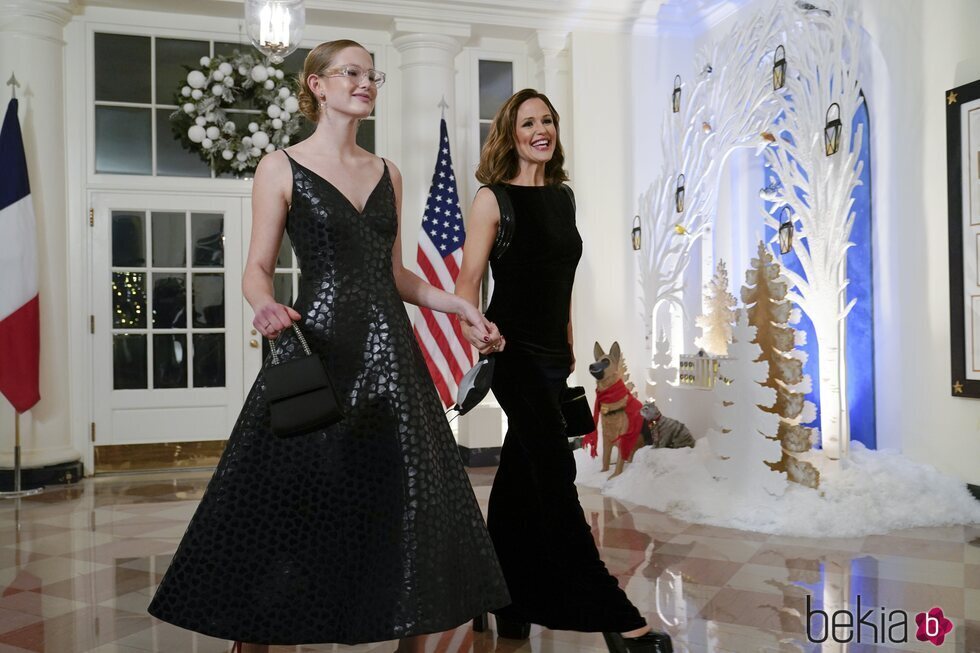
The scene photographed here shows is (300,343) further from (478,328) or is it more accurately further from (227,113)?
(227,113)

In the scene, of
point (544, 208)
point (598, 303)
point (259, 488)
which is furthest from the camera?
point (598, 303)

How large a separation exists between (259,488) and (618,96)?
18.3 feet

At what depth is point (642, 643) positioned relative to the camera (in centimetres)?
233

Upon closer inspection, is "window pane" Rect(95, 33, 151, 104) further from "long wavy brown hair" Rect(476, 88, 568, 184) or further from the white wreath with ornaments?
"long wavy brown hair" Rect(476, 88, 568, 184)

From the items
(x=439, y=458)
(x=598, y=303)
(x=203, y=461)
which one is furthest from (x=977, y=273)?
(x=203, y=461)

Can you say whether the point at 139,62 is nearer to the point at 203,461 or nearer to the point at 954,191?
the point at 203,461

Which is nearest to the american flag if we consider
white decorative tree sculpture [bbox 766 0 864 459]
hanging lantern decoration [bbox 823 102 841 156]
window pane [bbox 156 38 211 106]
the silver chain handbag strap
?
window pane [bbox 156 38 211 106]

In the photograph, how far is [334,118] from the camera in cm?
207

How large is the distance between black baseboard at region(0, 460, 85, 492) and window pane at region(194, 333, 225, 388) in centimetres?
98

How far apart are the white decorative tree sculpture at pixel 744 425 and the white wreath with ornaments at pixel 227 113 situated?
360 cm

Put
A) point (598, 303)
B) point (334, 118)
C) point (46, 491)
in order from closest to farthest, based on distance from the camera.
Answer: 1. point (334, 118)
2. point (46, 491)
3. point (598, 303)

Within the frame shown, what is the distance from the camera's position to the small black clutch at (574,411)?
2566 mm

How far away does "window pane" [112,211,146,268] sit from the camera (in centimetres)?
643

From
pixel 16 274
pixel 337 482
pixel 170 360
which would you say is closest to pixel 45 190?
pixel 16 274
